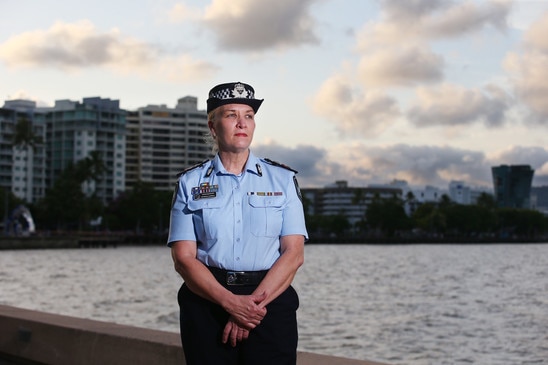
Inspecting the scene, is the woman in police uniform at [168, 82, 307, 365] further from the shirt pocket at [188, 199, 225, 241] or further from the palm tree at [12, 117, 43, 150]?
the palm tree at [12, 117, 43, 150]

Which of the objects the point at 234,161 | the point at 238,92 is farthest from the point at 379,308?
the point at 238,92

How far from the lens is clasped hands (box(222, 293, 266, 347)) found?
4.29 m

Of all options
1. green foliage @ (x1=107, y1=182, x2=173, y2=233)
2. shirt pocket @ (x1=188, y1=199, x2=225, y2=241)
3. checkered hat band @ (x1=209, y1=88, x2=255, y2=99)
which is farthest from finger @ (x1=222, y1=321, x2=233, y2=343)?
green foliage @ (x1=107, y1=182, x2=173, y2=233)

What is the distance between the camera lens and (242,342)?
4.46m

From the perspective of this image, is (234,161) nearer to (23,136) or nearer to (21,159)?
(23,136)

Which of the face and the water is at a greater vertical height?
the face

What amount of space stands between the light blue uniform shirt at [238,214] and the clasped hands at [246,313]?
0.59 feet

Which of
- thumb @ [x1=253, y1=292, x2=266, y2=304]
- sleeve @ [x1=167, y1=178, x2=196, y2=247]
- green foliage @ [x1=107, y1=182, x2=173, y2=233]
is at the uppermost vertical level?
green foliage @ [x1=107, y1=182, x2=173, y2=233]

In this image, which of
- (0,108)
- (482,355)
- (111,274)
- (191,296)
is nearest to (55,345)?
(191,296)

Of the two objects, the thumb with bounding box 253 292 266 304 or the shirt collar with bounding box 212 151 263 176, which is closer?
the thumb with bounding box 253 292 266 304

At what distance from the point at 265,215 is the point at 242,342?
2.10 feet

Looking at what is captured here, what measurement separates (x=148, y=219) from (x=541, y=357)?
479ft

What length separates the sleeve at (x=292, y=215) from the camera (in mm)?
4477

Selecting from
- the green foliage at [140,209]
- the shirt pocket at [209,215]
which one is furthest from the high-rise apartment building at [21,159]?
the shirt pocket at [209,215]
